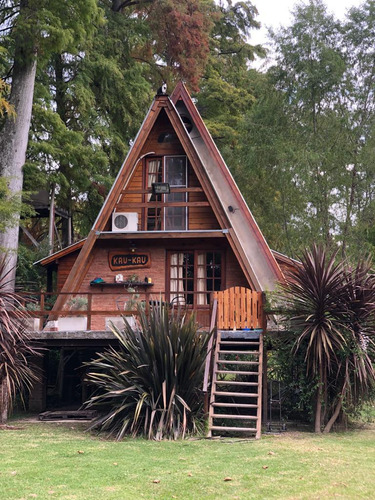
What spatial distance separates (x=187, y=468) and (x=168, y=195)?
33.3 feet

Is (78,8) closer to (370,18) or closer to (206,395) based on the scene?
(370,18)

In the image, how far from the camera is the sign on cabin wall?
58.5 feet

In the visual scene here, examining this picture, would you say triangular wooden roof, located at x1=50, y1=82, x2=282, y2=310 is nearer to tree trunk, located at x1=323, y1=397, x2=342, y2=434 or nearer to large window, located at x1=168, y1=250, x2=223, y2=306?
large window, located at x1=168, y1=250, x2=223, y2=306

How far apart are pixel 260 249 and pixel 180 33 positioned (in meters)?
12.6

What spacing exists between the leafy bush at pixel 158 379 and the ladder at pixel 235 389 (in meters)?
0.45

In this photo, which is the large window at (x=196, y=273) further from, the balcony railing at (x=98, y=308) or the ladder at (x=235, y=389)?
the ladder at (x=235, y=389)

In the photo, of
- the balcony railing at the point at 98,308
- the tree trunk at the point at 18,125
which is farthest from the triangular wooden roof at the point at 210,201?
the tree trunk at the point at 18,125

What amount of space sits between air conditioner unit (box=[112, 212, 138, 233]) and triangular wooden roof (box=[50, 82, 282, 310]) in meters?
0.41

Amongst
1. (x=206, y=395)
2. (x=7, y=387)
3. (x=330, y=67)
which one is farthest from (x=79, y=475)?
(x=330, y=67)

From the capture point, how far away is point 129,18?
2781cm

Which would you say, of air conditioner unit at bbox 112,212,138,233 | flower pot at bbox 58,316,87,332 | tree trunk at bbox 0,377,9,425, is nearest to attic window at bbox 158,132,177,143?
air conditioner unit at bbox 112,212,138,233

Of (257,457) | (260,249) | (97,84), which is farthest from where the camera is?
(97,84)

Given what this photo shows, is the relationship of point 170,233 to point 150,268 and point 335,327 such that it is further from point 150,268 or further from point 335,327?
point 335,327

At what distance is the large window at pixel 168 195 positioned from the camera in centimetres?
1789
